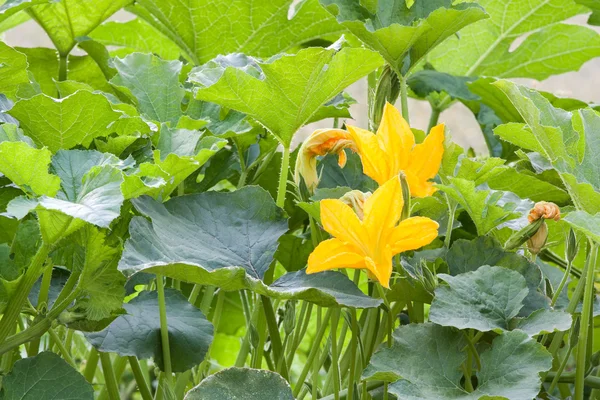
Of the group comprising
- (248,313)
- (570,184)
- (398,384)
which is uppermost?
(570,184)

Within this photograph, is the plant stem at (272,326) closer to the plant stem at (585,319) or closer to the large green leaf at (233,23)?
the plant stem at (585,319)

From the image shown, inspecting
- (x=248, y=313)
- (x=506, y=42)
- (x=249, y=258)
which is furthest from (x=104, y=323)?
(x=506, y=42)

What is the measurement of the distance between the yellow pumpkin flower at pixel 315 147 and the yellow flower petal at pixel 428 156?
0.09m

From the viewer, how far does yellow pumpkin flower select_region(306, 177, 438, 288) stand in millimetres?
702

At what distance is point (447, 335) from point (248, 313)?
A: 1.22 feet

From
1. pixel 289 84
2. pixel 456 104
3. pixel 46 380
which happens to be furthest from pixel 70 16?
pixel 456 104

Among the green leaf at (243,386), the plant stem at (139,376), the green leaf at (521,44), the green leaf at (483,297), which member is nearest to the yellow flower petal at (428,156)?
the green leaf at (483,297)

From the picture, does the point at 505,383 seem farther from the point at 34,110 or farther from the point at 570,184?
the point at 34,110

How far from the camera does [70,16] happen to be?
3.84 feet

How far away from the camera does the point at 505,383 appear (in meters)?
0.69

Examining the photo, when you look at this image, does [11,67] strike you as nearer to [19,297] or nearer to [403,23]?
[19,297]

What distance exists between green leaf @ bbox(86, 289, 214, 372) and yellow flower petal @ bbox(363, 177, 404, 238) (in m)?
A: 0.20

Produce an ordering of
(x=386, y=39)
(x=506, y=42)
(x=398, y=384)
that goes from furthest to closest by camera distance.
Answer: (x=506, y=42) → (x=386, y=39) → (x=398, y=384)

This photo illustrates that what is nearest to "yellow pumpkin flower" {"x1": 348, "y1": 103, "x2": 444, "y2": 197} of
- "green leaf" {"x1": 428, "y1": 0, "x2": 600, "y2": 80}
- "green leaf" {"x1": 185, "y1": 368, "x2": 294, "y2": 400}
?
"green leaf" {"x1": 185, "y1": 368, "x2": 294, "y2": 400}
